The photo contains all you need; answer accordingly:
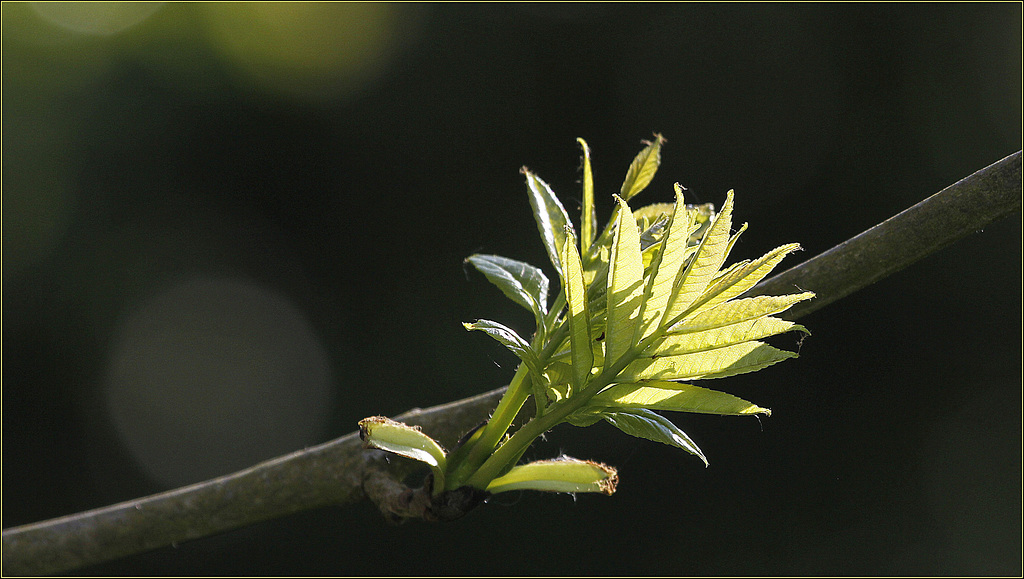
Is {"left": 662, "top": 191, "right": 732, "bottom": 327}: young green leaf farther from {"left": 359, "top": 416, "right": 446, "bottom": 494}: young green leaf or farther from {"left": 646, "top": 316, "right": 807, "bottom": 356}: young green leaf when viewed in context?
{"left": 359, "top": 416, "right": 446, "bottom": 494}: young green leaf

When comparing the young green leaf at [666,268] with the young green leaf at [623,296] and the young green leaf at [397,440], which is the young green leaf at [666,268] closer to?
the young green leaf at [623,296]

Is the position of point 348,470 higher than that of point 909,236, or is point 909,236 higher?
point 909,236

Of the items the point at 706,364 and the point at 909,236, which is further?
the point at 909,236

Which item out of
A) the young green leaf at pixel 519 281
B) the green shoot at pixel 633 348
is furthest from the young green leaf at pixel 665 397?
the young green leaf at pixel 519 281

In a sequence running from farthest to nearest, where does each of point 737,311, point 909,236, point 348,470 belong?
point 348,470, point 909,236, point 737,311

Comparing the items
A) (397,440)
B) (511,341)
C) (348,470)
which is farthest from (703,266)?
(348,470)

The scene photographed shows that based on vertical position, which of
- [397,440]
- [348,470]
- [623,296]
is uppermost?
[623,296]

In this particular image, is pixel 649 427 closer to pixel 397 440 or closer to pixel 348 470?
pixel 397 440

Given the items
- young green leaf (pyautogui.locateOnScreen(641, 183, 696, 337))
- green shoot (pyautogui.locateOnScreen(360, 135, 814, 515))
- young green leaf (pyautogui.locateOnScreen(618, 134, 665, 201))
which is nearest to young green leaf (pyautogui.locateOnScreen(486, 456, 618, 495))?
green shoot (pyautogui.locateOnScreen(360, 135, 814, 515))
